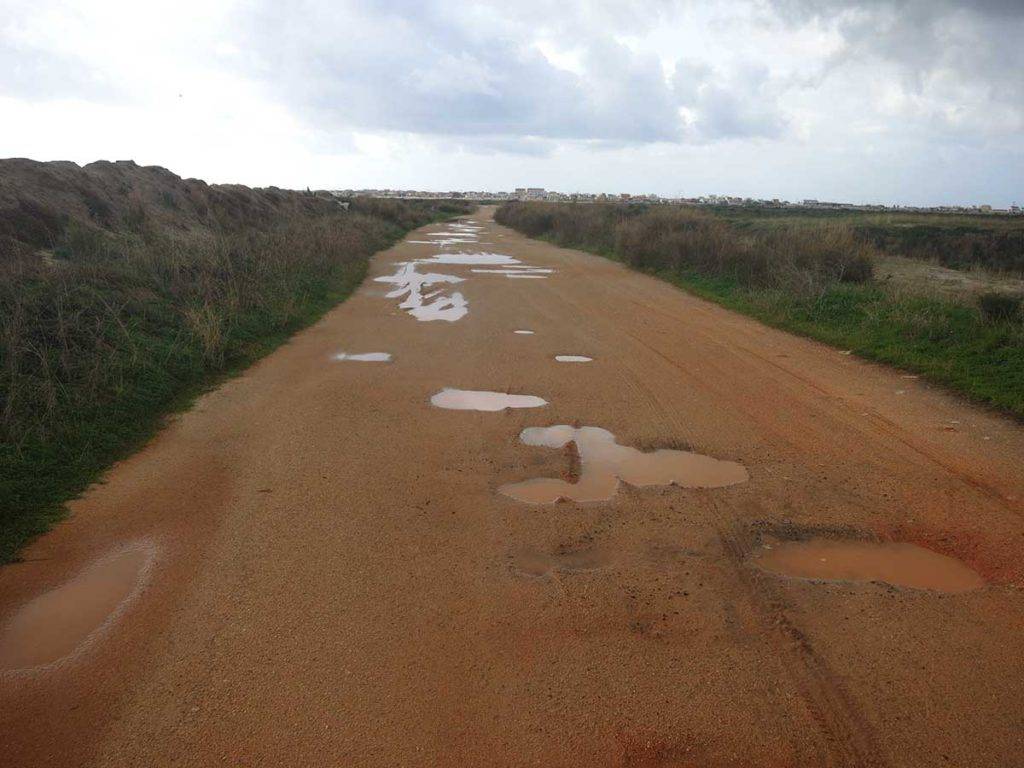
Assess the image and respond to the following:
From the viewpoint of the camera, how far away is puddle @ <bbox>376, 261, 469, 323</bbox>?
12.8m

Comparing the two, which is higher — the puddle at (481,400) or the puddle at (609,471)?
the puddle at (609,471)

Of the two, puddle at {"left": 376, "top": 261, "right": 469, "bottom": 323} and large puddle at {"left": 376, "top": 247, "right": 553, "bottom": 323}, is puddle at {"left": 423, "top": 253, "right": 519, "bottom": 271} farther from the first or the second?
puddle at {"left": 376, "top": 261, "right": 469, "bottom": 323}

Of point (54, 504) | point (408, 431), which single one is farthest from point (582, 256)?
point (54, 504)

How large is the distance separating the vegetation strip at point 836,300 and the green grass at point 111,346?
8.50 m

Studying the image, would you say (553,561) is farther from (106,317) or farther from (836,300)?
(836,300)

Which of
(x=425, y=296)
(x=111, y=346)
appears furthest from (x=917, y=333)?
(x=111, y=346)

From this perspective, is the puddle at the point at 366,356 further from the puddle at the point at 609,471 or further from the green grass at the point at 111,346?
the puddle at the point at 609,471

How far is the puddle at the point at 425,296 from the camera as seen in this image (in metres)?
12.8

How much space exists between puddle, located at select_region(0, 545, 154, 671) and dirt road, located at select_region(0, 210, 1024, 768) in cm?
7

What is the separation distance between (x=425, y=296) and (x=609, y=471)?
1023 centimetres

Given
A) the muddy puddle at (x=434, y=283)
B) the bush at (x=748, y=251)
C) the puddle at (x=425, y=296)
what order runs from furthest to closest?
the bush at (x=748, y=251) < the muddy puddle at (x=434, y=283) < the puddle at (x=425, y=296)

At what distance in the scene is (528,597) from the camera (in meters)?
3.86

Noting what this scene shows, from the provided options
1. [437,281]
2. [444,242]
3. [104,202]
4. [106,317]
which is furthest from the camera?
[444,242]

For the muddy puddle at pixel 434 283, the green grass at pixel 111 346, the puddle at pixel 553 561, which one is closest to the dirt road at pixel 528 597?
the puddle at pixel 553 561
